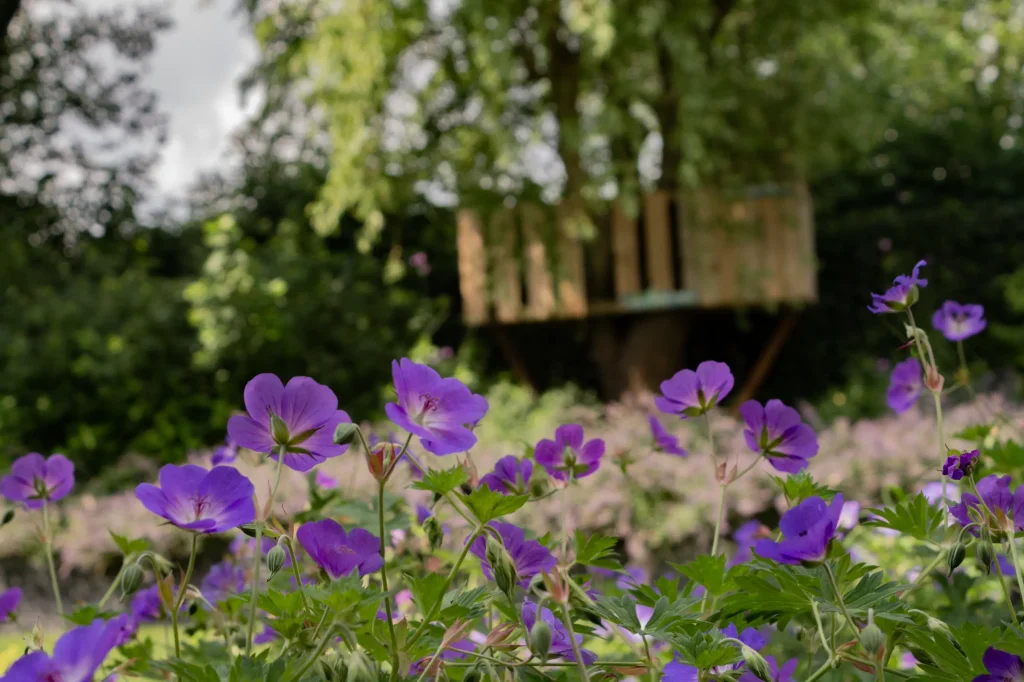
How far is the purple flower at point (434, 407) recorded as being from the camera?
658 mm

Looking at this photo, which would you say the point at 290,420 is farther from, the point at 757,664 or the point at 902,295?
the point at 902,295

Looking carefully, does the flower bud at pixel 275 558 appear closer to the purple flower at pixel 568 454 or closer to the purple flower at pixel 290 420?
the purple flower at pixel 290 420

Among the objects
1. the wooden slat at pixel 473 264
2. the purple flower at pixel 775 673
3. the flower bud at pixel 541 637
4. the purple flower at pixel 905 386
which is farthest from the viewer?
the wooden slat at pixel 473 264

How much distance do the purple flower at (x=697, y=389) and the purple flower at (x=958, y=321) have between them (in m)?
0.50

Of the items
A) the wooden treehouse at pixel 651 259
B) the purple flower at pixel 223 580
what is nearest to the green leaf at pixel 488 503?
the purple flower at pixel 223 580

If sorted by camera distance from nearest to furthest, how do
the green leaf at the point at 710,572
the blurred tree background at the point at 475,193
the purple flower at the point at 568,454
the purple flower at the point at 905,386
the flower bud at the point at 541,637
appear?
the flower bud at the point at 541,637, the green leaf at the point at 710,572, the purple flower at the point at 568,454, the purple flower at the point at 905,386, the blurred tree background at the point at 475,193

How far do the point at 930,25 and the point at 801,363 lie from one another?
6.85 m

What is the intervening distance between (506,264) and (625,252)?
82cm

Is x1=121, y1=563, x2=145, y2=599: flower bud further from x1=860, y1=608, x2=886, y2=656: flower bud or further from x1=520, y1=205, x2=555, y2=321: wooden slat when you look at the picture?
x1=520, y1=205, x2=555, y2=321: wooden slat

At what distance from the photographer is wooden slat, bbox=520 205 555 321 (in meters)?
6.40

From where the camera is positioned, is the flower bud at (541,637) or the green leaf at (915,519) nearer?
the flower bud at (541,637)

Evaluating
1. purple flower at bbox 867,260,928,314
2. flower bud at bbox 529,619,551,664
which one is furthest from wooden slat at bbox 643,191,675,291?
flower bud at bbox 529,619,551,664

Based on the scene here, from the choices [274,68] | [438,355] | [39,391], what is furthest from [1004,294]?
[39,391]

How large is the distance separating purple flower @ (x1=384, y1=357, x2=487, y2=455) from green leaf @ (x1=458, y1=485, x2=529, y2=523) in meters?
0.04
